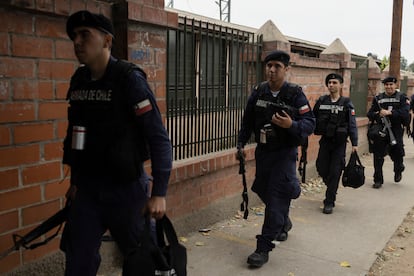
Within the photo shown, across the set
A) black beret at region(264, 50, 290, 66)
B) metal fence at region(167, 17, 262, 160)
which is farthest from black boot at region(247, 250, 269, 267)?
black beret at region(264, 50, 290, 66)

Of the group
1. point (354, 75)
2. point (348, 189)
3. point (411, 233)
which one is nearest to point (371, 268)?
point (411, 233)

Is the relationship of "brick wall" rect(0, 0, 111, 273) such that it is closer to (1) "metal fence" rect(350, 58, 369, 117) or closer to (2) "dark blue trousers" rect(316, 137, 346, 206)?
(2) "dark blue trousers" rect(316, 137, 346, 206)

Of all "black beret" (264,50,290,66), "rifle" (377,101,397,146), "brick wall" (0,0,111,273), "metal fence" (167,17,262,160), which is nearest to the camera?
"brick wall" (0,0,111,273)

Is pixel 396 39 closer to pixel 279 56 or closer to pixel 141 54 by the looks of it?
pixel 279 56

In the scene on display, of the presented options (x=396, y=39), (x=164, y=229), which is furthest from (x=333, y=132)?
(x=396, y=39)

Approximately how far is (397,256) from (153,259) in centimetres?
303

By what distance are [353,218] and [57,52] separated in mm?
4094

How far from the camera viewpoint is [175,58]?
430 cm

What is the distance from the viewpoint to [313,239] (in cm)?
457

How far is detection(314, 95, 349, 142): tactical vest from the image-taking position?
5.39m

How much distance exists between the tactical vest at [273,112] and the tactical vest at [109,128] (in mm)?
1730

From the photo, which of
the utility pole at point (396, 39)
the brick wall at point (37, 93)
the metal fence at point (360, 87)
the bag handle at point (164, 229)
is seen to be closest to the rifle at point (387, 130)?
the metal fence at point (360, 87)

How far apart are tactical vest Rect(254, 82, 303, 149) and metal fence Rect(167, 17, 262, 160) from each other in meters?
0.98

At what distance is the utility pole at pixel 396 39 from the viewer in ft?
35.8
